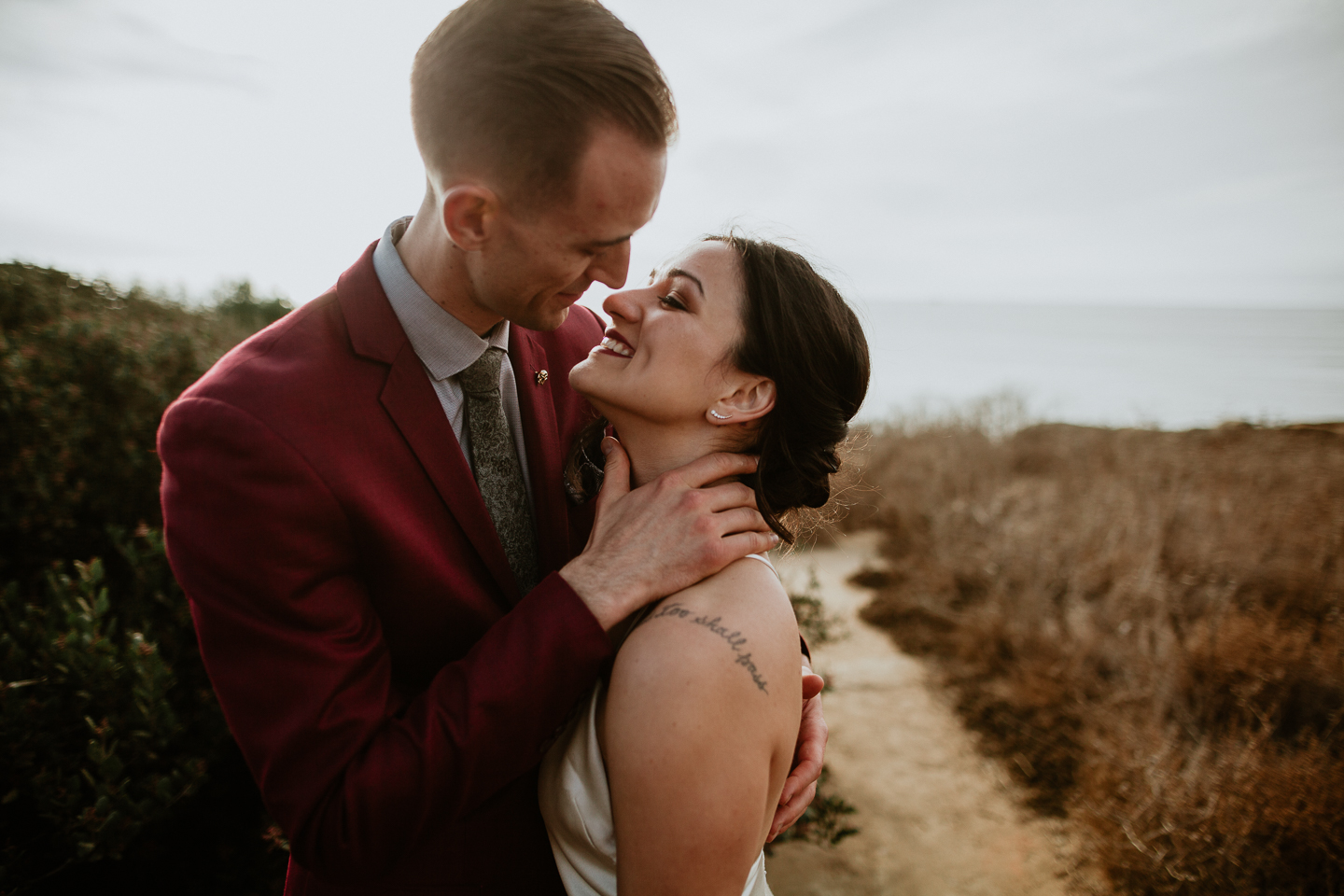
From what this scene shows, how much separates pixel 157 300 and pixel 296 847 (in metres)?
5.91

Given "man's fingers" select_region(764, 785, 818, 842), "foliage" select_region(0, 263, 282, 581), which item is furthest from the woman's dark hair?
"foliage" select_region(0, 263, 282, 581)

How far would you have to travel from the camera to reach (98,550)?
128 inches

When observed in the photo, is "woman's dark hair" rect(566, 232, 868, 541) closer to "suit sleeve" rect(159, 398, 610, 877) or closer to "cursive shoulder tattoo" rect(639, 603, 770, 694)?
"cursive shoulder tattoo" rect(639, 603, 770, 694)

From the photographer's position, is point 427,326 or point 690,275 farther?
point 690,275

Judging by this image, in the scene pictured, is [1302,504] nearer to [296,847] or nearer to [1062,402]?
[1062,402]

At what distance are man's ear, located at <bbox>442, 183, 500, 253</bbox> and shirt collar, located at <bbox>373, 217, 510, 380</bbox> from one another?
0.55 ft

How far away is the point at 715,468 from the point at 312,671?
39.9 inches

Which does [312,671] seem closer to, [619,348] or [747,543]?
[747,543]

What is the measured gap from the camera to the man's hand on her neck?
4.64 feet

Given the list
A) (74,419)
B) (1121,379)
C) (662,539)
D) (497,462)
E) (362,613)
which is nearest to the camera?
(362,613)

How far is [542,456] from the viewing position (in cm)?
187

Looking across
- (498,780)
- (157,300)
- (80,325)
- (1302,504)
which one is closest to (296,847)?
(498,780)

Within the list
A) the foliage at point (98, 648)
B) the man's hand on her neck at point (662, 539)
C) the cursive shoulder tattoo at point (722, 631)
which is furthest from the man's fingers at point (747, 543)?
the foliage at point (98, 648)

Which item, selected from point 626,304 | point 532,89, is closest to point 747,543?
point 626,304
